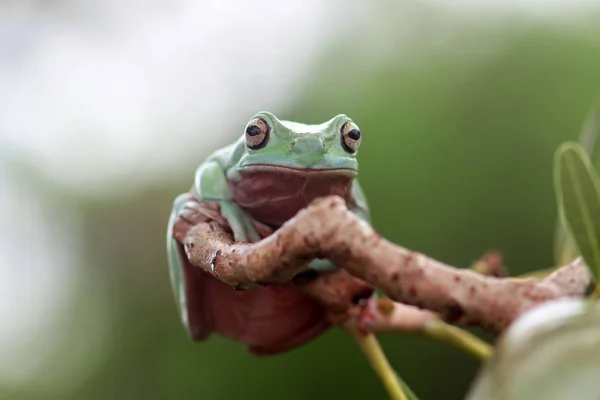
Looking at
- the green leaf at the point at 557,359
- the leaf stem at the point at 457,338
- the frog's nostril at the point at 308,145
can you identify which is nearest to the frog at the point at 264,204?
the frog's nostril at the point at 308,145

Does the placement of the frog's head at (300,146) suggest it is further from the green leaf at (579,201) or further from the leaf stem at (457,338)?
the leaf stem at (457,338)

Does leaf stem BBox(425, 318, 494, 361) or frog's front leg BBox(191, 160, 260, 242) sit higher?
frog's front leg BBox(191, 160, 260, 242)

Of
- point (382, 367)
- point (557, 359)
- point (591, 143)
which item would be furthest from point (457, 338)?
point (557, 359)

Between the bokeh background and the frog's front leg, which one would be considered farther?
the bokeh background

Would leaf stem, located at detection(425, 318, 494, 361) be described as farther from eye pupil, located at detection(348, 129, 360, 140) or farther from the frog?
eye pupil, located at detection(348, 129, 360, 140)

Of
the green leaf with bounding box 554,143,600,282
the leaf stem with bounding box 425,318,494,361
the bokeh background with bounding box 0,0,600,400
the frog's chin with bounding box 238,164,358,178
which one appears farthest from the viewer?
the bokeh background with bounding box 0,0,600,400

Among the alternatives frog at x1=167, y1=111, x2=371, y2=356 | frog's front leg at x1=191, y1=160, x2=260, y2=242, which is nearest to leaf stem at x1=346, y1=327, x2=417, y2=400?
frog at x1=167, y1=111, x2=371, y2=356
